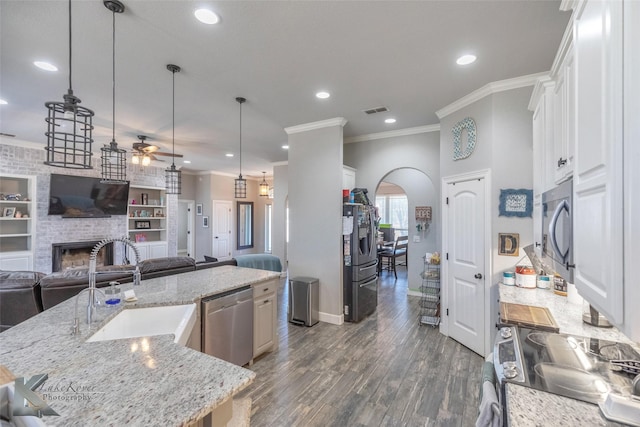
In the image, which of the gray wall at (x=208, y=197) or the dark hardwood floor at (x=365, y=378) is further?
the gray wall at (x=208, y=197)

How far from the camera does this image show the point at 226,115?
4246 millimetres

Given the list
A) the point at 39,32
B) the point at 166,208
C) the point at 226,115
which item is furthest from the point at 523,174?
the point at 166,208

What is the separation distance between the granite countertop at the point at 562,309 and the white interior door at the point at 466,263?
1.55ft

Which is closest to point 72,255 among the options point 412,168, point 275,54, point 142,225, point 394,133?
point 142,225

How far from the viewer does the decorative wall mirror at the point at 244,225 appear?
34.3 feet

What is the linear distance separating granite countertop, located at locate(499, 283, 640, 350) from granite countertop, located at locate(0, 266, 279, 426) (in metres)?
1.97

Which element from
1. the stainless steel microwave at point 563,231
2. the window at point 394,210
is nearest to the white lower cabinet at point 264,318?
the stainless steel microwave at point 563,231

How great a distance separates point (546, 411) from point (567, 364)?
47cm

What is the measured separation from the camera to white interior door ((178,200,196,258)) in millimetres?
9758

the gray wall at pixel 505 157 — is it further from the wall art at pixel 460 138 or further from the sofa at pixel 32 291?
the sofa at pixel 32 291

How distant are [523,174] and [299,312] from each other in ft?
10.8

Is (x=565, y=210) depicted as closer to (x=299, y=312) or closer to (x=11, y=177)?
(x=299, y=312)

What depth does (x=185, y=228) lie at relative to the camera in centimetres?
1105

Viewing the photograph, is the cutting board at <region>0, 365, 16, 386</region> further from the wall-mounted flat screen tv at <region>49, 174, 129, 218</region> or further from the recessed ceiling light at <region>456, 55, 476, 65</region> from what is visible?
the wall-mounted flat screen tv at <region>49, 174, 129, 218</region>
